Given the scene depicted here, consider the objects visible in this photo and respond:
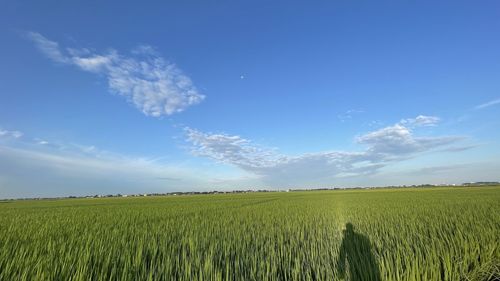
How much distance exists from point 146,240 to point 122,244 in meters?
0.84

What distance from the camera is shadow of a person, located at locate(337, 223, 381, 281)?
4035 millimetres

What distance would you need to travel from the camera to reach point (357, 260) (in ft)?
15.9

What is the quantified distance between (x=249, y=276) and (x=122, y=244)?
2788 millimetres

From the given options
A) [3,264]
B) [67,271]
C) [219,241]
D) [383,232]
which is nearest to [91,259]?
[67,271]

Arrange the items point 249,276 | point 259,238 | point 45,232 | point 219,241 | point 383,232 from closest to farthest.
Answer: point 249,276
point 219,241
point 259,238
point 383,232
point 45,232

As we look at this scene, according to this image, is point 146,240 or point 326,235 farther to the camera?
point 326,235

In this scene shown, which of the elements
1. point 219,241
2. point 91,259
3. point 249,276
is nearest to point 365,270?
point 249,276

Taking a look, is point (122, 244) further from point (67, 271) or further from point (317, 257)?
point (317, 257)

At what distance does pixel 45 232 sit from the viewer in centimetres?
820

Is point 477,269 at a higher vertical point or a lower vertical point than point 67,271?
lower

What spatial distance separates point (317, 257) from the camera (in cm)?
541

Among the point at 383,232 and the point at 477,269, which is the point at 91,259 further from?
the point at 383,232

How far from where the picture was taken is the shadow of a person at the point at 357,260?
159 inches

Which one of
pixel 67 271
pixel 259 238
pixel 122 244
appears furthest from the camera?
pixel 259 238
